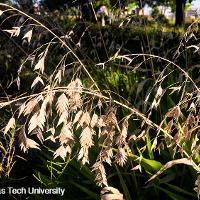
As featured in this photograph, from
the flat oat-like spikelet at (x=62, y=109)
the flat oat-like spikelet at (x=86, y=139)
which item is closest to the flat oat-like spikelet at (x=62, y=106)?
the flat oat-like spikelet at (x=62, y=109)

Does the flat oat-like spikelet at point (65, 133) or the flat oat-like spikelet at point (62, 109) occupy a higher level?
the flat oat-like spikelet at point (62, 109)

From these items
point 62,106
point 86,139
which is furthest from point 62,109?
point 86,139

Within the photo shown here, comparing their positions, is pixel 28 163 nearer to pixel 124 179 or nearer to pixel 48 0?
pixel 124 179

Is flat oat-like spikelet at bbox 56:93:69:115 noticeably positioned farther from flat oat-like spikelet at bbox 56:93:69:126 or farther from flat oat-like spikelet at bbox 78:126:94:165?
flat oat-like spikelet at bbox 78:126:94:165

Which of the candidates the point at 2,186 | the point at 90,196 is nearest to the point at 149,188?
the point at 90,196

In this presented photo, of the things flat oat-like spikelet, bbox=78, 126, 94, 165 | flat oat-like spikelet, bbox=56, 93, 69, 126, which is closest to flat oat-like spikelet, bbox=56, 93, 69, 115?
flat oat-like spikelet, bbox=56, 93, 69, 126

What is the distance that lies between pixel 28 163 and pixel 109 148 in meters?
2.56

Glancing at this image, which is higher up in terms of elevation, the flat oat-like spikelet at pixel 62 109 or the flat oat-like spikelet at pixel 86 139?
the flat oat-like spikelet at pixel 62 109

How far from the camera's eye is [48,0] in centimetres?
1953

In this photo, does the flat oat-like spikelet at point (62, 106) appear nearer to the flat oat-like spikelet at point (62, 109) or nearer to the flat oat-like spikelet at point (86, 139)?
the flat oat-like spikelet at point (62, 109)

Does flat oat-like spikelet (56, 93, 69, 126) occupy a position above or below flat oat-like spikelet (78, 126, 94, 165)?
above

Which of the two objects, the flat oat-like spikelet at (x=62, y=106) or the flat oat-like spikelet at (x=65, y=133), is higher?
the flat oat-like spikelet at (x=62, y=106)

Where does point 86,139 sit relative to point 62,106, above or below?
below

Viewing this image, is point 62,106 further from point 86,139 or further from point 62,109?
point 86,139
